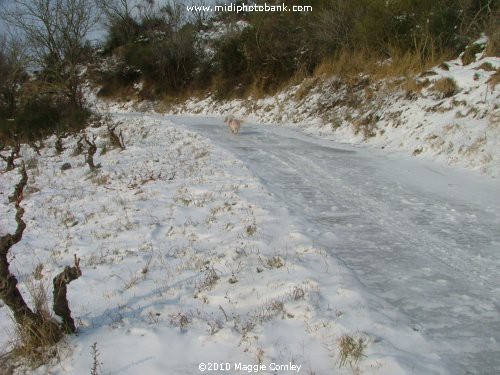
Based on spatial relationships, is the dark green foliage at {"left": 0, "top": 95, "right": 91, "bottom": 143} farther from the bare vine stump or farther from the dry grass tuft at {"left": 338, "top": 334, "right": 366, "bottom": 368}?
the dry grass tuft at {"left": 338, "top": 334, "right": 366, "bottom": 368}

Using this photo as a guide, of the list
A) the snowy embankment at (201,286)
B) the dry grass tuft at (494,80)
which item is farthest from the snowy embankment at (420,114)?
the snowy embankment at (201,286)

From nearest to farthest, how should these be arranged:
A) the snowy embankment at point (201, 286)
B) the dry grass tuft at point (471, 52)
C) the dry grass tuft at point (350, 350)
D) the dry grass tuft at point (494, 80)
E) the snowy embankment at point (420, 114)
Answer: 1. the dry grass tuft at point (350, 350)
2. the snowy embankment at point (201, 286)
3. the snowy embankment at point (420, 114)
4. the dry grass tuft at point (494, 80)
5. the dry grass tuft at point (471, 52)

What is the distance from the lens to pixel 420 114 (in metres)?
11.0

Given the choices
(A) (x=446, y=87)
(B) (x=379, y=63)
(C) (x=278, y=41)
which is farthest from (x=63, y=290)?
(C) (x=278, y=41)

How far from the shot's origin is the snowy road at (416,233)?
3.37 meters

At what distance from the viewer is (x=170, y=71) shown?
108ft

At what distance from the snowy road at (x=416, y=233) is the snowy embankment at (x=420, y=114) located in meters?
0.71

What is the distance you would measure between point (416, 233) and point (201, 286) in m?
2.60

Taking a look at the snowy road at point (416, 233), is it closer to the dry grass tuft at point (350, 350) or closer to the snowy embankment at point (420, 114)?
the dry grass tuft at point (350, 350)

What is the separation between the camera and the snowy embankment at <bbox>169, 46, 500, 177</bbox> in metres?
8.56

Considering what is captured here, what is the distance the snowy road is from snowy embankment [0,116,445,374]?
26 centimetres

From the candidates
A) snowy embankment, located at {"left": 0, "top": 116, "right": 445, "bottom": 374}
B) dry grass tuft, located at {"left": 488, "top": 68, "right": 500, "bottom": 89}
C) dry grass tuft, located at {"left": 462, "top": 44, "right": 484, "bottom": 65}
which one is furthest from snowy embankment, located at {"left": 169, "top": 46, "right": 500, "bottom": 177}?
snowy embankment, located at {"left": 0, "top": 116, "right": 445, "bottom": 374}

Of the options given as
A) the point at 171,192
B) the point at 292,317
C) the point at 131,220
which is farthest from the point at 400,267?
the point at 171,192

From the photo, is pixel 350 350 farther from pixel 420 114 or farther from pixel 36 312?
pixel 420 114
